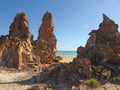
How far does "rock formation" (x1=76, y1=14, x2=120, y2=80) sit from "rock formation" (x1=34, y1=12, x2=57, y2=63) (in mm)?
17496

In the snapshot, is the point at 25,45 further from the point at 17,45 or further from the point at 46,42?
the point at 46,42

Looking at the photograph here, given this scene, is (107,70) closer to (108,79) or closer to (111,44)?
(108,79)

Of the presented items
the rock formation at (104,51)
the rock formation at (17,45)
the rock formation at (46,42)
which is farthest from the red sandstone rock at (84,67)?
the rock formation at (46,42)

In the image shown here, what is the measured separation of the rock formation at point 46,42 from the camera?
43.1 metres

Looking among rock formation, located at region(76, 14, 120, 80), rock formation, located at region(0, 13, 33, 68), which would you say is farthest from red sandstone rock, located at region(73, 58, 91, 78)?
rock formation, located at region(0, 13, 33, 68)

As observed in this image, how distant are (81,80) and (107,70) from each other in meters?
2.85

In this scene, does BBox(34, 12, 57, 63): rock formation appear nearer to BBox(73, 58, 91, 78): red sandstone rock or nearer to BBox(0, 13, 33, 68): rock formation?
BBox(0, 13, 33, 68): rock formation

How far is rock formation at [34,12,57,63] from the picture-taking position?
4307 centimetres

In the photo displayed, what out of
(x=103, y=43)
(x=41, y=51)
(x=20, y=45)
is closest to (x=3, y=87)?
(x=103, y=43)

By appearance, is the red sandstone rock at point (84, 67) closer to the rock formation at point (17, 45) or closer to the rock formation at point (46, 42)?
the rock formation at point (17, 45)

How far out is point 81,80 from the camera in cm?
2038

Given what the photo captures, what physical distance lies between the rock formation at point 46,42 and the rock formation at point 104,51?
17496 mm

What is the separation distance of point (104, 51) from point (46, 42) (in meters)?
22.6

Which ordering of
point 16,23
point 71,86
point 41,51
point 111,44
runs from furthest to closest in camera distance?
1. point 41,51
2. point 16,23
3. point 111,44
4. point 71,86
